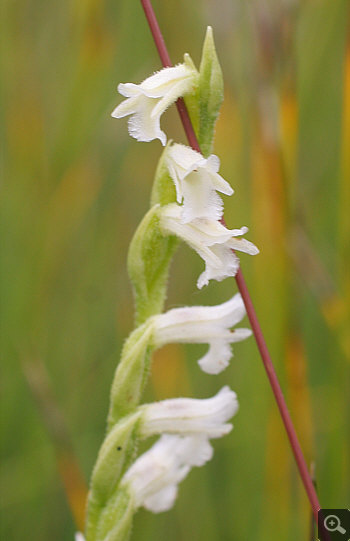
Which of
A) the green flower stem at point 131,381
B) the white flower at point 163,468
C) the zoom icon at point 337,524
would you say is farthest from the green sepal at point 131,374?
the zoom icon at point 337,524

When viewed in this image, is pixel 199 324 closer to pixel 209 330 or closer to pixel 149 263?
pixel 209 330

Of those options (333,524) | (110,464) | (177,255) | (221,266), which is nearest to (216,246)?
(221,266)

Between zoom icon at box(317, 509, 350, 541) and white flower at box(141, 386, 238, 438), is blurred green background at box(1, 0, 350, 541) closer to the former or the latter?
zoom icon at box(317, 509, 350, 541)

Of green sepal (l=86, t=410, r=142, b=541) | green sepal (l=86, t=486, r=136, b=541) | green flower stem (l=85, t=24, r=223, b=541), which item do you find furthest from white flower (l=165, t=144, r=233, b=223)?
green sepal (l=86, t=486, r=136, b=541)

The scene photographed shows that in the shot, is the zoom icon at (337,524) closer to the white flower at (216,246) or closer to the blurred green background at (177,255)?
the blurred green background at (177,255)

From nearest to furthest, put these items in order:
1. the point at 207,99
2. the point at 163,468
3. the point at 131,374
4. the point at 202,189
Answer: the point at 202,189
the point at 207,99
the point at 131,374
the point at 163,468

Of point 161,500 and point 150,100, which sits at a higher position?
point 150,100

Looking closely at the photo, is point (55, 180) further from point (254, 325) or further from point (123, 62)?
point (254, 325)
